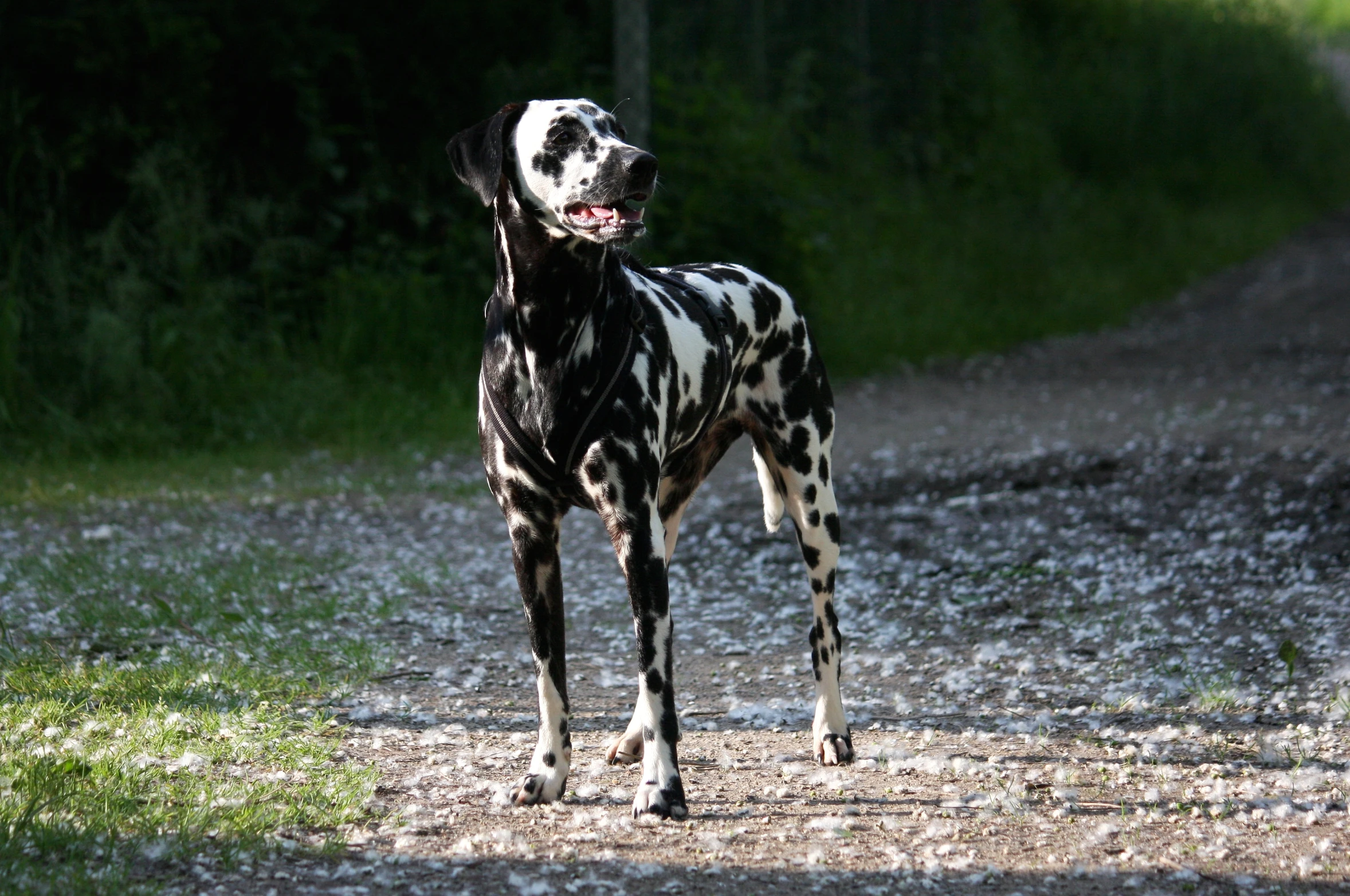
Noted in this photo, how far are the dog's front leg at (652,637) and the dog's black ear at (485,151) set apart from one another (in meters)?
1.01

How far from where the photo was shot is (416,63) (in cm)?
1220

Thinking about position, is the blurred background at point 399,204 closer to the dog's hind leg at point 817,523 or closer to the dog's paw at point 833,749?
the dog's hind leg at point 817,523

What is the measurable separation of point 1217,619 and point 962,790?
2322 millimetres

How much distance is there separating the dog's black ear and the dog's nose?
1.32 feet

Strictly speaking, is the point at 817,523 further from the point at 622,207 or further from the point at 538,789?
the point at 622,207

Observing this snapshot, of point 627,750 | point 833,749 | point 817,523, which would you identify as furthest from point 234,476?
point 833,749

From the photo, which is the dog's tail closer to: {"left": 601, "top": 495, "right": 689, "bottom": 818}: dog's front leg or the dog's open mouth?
{"left": 601, "top": 495, "right": 689, "bottom": 818}: dog's front leg

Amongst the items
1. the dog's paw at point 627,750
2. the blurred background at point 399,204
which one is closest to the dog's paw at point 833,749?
the dog's paw at point 627,750

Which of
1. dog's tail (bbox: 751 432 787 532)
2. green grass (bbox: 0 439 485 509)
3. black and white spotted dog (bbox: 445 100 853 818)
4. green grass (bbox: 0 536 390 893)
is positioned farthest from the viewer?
green grass (bbox: 0 439 485 509)

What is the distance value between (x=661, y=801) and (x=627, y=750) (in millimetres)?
637

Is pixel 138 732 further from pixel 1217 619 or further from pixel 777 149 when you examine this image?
pixel 777 149

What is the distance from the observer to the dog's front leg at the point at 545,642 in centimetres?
428

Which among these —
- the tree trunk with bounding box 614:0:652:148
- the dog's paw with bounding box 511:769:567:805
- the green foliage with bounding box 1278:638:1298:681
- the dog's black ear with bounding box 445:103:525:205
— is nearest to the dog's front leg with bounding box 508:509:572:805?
the dog's paw with bounding box 511:769:567:805

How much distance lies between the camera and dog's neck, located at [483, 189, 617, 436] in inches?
162
